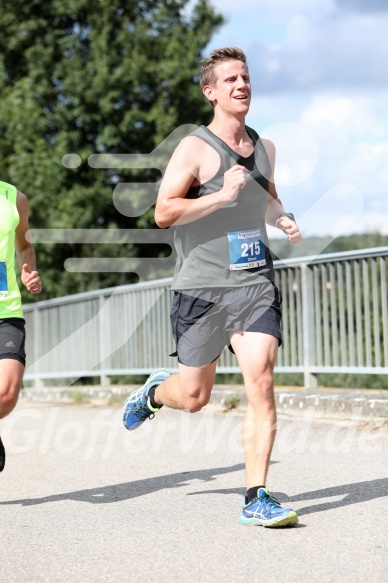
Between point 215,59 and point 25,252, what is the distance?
5.52 feet

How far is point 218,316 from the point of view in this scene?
5.30 m

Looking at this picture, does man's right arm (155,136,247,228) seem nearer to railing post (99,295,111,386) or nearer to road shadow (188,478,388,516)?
road shadow (188,478,388,516)

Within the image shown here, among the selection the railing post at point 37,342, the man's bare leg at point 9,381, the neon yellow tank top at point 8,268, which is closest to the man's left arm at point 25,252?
the neon yellow tank top at point 8,268

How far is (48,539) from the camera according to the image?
4875 mm

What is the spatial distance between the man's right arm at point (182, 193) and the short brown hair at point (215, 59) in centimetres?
34

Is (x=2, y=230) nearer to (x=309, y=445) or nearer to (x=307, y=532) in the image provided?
(x=307, y=532)

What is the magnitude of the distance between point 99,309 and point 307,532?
1000 cm

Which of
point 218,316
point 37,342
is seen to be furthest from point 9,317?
point 37,342

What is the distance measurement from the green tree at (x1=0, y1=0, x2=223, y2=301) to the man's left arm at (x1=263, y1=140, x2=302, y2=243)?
21238mm

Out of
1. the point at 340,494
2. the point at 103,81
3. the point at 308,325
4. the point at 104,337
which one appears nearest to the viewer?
the point at 340,494

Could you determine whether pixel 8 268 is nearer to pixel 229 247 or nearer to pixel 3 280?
pixel 3 280

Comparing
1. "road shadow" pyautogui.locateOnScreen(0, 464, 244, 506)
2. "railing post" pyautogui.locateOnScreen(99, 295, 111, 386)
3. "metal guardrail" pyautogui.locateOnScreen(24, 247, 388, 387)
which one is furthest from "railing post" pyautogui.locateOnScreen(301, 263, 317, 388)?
"railing post" pyautogui.locateOnScreen(99, 295, 111, 386)

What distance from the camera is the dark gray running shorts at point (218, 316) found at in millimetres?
5219

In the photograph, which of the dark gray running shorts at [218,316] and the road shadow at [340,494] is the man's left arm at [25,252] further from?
the road shadow at [340,494]
